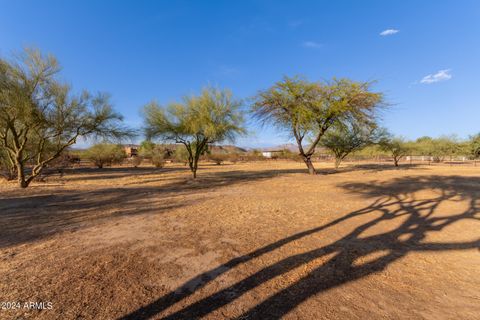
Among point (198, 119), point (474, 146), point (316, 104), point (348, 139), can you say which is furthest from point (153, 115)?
point (474, 146)

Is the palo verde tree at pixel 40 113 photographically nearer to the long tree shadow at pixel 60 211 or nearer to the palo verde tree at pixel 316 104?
the long tree shadow at pixel 60 211

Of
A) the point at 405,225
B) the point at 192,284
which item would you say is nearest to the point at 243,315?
the point at 192,284

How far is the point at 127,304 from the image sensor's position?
258 cm

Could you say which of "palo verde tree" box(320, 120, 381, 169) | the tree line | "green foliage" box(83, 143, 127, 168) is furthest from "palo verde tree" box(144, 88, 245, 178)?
"green foliage" box(83, 143, 127, 168)

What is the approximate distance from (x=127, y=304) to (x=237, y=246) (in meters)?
2.11

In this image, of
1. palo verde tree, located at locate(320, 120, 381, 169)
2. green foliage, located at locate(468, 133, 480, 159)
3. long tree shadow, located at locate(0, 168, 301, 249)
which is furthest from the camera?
green foliage, located at locate(468, 133, 480, 159)

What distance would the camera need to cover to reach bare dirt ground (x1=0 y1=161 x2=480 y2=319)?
2.56 metres

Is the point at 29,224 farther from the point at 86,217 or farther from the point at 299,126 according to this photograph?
the point at 299,126

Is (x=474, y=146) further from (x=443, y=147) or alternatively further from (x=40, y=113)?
(x=40, y=113)

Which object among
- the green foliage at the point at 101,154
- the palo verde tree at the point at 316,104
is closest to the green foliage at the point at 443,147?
the palo verde tree at the point at 316,104

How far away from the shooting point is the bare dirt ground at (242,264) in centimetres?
256

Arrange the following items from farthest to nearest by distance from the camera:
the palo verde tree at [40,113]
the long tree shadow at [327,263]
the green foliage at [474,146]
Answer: the green foliage at [474,146] < the palo verde tree at [40,113] < the long tree shadow at [327,263]

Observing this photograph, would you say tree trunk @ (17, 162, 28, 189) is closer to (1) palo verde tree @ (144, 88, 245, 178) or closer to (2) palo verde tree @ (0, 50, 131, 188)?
(2) palo verde tree @ (0, 50, 131, 188)

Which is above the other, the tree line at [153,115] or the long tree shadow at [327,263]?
the tree line at [153,115]
